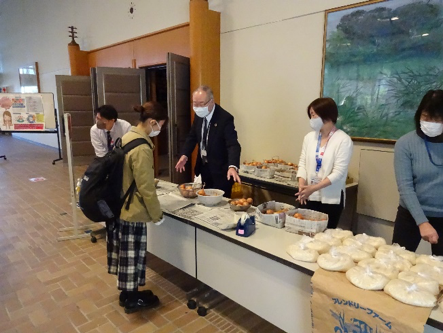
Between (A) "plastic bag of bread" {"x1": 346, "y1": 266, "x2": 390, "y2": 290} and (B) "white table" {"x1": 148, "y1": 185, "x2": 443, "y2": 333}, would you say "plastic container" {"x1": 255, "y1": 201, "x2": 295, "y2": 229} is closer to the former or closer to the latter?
(B) "white table" {"x1": 148, "y1": 185, "x2": 443, "y2": 333}

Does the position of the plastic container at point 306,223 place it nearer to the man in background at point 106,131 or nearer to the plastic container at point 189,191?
the plastic container at point 189,191

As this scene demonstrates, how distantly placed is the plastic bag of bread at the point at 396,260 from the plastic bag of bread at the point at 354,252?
57mm

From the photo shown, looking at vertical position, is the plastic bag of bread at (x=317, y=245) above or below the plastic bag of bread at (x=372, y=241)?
above

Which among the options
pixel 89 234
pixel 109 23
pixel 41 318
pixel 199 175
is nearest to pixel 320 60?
A: pixel 199 175

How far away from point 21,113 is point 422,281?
8.29m

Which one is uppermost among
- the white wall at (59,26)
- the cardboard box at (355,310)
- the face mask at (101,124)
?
the white wall at (59,26)

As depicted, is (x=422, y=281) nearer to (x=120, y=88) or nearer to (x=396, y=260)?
(x=396, y=260)

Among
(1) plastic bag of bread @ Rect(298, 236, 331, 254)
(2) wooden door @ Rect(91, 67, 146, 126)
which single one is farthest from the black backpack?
(2) wooden door @ Rect(91, 67, 146, 126)

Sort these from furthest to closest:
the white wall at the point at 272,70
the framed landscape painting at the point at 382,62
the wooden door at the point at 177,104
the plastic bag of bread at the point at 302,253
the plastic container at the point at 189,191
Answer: the wooden door at the point at 177,104, the white wall at the point at 272,70, the framed landscape painting at the point at 382,62, the plastic container at the point at 189,191, the plastic bag of bread at the point at 302,253

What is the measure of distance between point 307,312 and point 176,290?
4.37ft

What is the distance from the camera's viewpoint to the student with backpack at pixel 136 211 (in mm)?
1952

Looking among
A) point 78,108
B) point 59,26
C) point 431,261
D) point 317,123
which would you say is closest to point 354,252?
point 431,261

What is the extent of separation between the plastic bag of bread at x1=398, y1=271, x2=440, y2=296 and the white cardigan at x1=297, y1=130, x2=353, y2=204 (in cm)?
84

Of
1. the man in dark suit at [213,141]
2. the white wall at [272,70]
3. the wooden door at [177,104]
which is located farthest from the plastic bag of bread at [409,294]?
the wooden door at [177,104]
